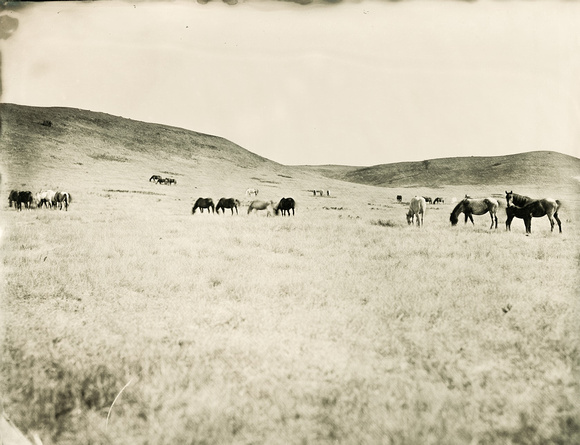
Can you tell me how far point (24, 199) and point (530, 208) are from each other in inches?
478

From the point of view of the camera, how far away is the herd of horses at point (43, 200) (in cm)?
726

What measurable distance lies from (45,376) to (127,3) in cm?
506

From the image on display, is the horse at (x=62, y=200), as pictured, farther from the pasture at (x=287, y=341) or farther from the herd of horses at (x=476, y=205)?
the pasture at (x=287, y=341)

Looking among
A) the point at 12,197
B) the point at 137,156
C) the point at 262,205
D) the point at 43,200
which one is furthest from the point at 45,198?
the point at 137,156

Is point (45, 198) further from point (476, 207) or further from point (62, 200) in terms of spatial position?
point (476, 207)

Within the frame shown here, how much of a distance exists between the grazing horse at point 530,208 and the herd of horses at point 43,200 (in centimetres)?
1113

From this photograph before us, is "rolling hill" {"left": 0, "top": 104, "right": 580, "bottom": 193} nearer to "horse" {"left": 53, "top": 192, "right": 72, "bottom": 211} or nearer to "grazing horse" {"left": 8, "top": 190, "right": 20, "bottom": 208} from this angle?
"grazing horse" {"left": 8, "top": 190, "right": 20, "bottom": 208}

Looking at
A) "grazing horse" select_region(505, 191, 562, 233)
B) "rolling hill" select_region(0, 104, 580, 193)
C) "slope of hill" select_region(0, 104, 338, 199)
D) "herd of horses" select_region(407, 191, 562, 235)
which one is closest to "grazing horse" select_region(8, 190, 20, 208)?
"slope of hill" select_region(0, 104, 338, 199)

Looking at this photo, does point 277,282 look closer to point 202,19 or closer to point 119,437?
point 119,437

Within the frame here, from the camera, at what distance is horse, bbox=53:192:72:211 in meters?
9.20

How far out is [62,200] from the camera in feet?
31.4

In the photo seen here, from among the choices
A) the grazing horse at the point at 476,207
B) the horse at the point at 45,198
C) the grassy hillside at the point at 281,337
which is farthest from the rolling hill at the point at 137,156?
the grazing horse at the point at 476,207

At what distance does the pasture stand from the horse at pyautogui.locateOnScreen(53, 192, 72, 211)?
298cm

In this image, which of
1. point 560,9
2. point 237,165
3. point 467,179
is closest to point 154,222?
point 560,9
